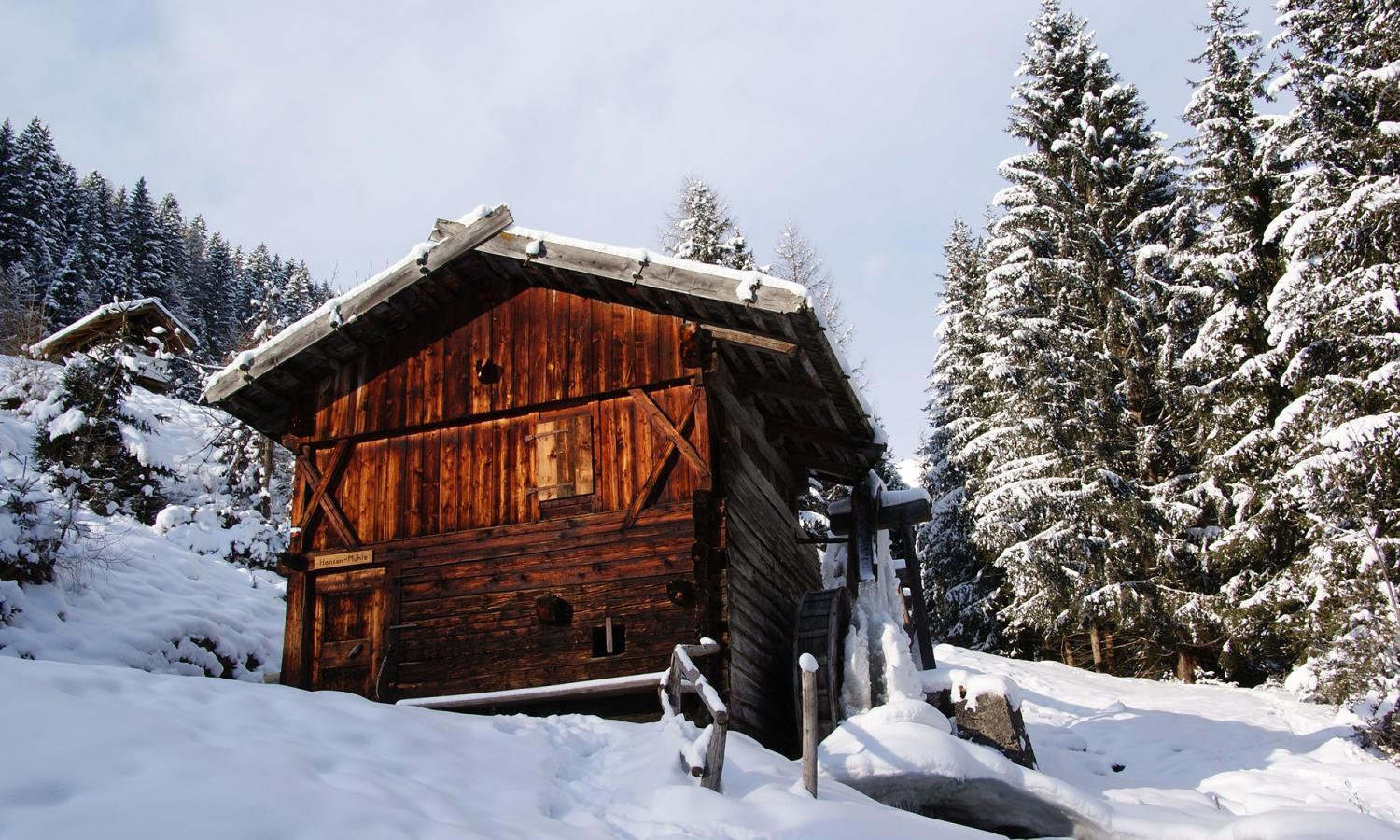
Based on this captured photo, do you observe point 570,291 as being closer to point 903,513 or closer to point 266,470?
point 903,513

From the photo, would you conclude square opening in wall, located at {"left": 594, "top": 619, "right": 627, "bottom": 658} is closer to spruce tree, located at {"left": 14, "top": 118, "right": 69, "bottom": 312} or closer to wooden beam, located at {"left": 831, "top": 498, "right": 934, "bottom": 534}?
wooden beam, located at {"left": 831, "top": 498, "right": 934, "bottom": 534}

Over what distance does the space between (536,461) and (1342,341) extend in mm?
15679

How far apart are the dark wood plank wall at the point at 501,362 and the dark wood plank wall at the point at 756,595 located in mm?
1193

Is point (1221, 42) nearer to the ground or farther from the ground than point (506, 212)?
farther from the ground

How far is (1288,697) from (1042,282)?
39.1 ft

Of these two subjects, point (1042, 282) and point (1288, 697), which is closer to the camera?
point (1288, 697)

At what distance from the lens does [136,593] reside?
623 inches

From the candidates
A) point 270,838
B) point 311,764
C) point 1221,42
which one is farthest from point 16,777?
point 1221,42

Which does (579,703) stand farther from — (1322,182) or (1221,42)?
(1221,42)

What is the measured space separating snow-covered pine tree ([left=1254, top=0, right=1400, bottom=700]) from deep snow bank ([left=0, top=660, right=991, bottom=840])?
557 inches

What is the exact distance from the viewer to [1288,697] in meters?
17.6

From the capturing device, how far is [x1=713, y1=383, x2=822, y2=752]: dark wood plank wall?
10750 mm

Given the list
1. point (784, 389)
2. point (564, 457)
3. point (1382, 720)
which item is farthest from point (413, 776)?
point (1382, 720)

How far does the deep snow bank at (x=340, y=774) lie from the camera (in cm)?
365
